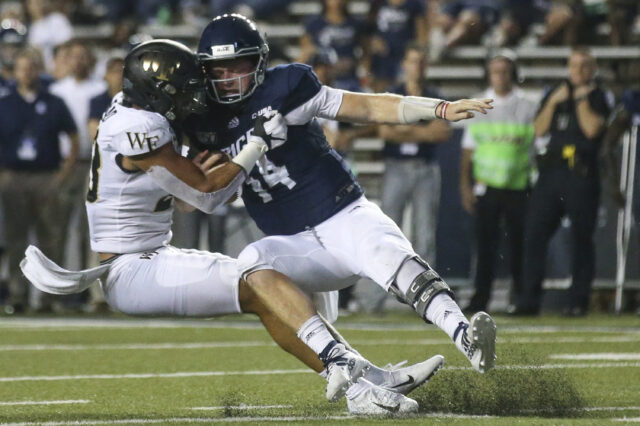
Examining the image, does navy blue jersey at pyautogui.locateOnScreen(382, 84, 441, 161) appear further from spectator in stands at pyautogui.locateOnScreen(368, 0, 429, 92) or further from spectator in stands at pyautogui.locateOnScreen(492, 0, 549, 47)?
spectator in stands at pyautogui.locateOnScreen(492, 0, 549, 47)

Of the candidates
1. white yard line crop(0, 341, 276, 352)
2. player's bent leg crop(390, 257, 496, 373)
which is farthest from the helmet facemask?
white yard line crop(0, 341, 276, 352)

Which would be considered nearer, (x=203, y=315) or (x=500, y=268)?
(x=203, y=315)

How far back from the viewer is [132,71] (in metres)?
5.36

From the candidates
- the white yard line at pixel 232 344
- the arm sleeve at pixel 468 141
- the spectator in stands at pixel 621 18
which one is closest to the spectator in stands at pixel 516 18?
the spectator in stands at pixel 621 18

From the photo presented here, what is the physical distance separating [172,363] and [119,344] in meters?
1.15

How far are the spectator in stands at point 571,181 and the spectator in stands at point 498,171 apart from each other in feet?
0.36

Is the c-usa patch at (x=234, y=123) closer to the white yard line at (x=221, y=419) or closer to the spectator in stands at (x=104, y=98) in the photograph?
the white yard line at (x=221, y=419)

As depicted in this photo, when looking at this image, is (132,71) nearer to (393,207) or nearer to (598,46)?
(393,207)

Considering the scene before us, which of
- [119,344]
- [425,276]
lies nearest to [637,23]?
[119,344]

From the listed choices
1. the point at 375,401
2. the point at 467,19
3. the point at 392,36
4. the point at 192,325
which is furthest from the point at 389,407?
the point at 467,19

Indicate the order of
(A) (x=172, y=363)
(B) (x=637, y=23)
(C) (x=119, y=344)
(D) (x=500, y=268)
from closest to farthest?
1. (A) (x=172, y=363)
2. (C) (x=119, y=344)
3. (D) (x=500, y=268)
4. (B) (x=637, y=23)

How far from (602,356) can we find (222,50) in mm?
2999

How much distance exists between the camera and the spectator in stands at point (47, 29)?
44.8 feet

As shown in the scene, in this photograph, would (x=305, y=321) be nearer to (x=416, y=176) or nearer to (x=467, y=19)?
(x=416, y=176)
